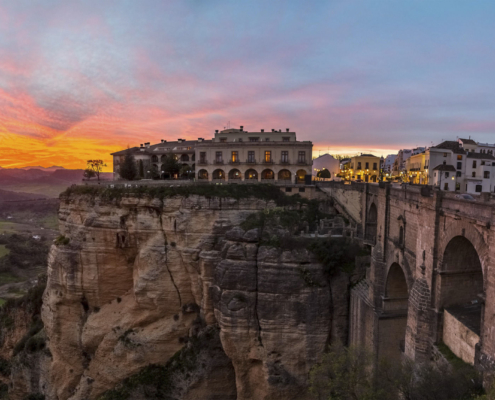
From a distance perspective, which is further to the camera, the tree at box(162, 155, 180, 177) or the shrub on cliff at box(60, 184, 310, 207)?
the tree at box(162, 155, 180, 177)

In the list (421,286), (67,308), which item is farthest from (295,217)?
(67,308)

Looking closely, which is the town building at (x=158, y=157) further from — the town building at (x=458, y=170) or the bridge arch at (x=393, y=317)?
the town building at (x=458, y=170)

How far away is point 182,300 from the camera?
1184 inches

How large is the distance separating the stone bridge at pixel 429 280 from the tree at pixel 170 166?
28.0 metres

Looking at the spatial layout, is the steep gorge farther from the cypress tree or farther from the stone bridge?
the cypress tree

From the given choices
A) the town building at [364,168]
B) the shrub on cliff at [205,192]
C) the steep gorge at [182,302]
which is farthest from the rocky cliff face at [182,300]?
the town building at [364,168]

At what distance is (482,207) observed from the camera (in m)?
12.8

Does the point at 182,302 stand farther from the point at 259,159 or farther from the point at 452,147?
the point at 452,147

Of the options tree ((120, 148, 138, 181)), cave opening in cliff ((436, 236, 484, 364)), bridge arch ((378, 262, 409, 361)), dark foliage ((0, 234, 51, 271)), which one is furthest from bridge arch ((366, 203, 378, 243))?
dark foliage ((0, 234, 51, 271))

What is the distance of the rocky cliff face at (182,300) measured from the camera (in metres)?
25.3

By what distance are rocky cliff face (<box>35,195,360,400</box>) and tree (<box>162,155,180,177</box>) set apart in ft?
46.1

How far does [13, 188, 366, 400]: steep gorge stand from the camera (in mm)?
25344

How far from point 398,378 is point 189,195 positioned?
67.6 ft

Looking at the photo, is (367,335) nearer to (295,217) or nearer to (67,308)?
(295,217)
